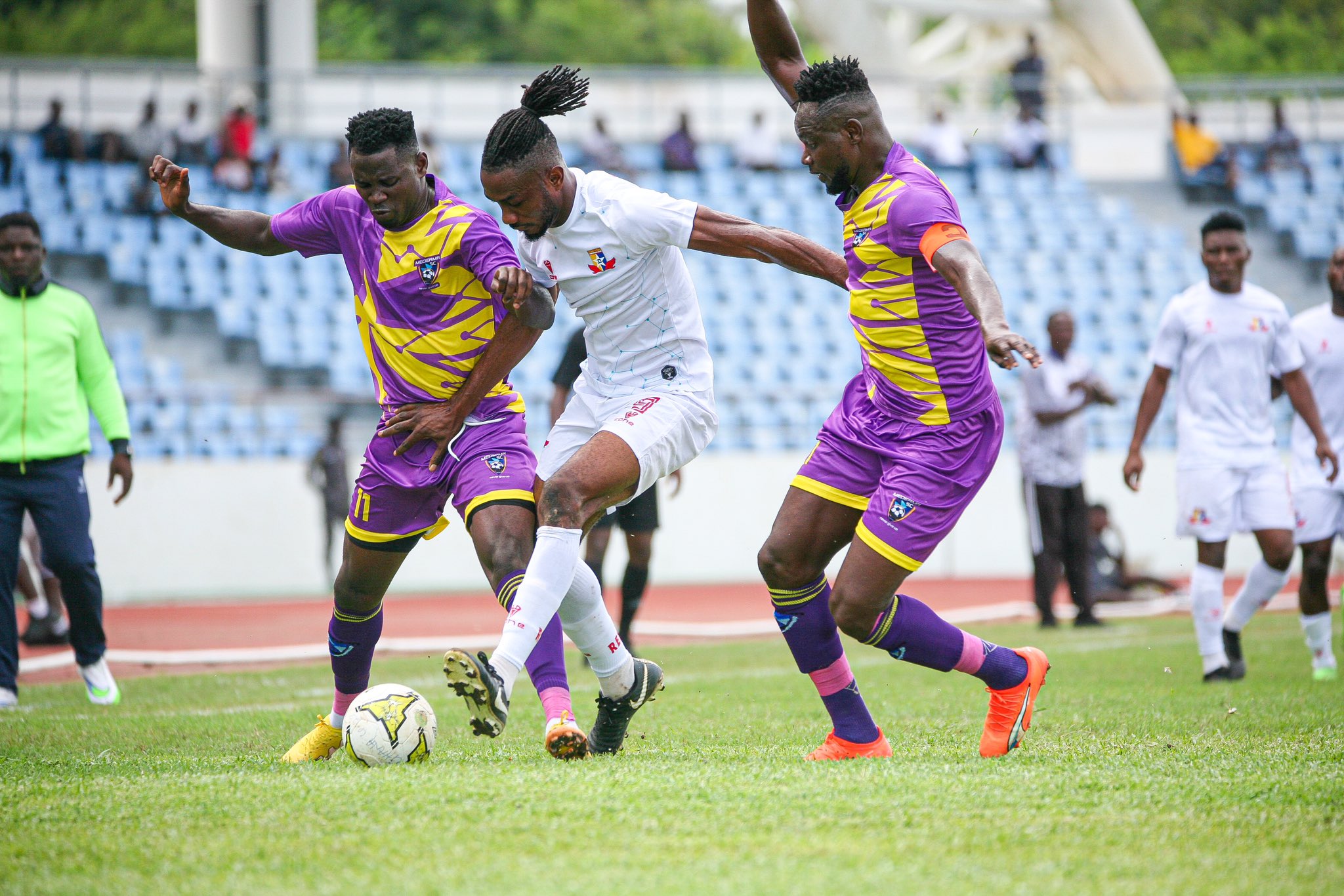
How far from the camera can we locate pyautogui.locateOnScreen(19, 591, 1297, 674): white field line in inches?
398

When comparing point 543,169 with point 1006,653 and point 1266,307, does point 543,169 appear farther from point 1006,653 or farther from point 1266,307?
point 1266,307

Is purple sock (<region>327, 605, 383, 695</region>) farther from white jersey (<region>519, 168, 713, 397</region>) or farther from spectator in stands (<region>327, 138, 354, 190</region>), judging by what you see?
spectator in stands (<region>327, 138, 354, 190</region>)

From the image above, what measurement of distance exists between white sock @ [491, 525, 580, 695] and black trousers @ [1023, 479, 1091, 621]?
750 cm

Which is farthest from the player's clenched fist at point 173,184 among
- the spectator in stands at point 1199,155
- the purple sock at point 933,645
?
the spectator in stands at point 1199,155

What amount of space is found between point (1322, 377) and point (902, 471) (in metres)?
4.80

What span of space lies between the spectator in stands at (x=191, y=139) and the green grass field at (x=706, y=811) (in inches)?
584

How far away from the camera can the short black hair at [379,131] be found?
5.02 metres

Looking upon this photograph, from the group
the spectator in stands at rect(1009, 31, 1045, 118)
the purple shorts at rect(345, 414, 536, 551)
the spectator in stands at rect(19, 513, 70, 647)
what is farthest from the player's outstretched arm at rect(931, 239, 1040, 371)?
the spectator in stands at rect(1009, 31, 1045, 118)

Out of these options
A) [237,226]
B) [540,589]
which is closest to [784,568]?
[540,589]

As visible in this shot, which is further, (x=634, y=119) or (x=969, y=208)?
(x=634, y=119)

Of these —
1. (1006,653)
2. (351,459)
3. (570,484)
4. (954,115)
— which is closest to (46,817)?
(570,484)

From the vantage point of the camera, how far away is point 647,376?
5.29 m

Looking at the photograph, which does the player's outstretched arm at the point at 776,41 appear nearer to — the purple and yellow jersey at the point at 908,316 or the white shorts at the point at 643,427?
the purple and yellow jersey at the point at 908,316

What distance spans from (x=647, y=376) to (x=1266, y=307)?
4460mm
